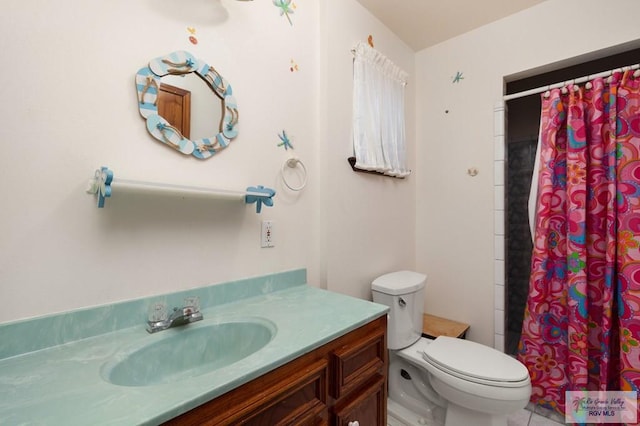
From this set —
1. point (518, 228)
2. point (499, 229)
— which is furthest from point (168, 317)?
point (518, 228)

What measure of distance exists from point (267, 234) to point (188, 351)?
551 mm

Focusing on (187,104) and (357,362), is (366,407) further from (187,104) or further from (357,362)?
(187,104)

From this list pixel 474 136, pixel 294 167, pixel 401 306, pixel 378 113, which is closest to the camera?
pixel 294 167

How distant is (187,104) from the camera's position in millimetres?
1052

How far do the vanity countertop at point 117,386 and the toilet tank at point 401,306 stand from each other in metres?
0.60

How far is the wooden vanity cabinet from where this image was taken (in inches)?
24.1

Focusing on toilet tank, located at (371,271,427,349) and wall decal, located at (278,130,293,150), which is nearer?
wall decal, located at (278,130,293,150)

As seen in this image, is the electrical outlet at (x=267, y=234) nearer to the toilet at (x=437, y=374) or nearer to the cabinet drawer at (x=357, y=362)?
the cabinet drawer at (x=357, y=362)

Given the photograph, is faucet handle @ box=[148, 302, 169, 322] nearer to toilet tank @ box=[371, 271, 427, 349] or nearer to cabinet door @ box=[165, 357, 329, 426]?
cabinet door @ box=[165, 357, 329, 426]

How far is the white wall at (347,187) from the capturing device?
152cm

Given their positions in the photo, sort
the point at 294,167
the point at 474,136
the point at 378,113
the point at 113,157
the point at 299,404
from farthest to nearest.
Result: the point at 474,136
the point at 378,113
the point at 294,167
the point at 113,157
the point at 299,404

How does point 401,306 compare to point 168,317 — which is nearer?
point 168,317

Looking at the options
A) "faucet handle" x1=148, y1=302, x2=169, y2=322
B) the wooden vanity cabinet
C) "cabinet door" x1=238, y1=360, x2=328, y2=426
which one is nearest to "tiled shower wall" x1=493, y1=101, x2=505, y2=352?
the wooden vanity cabinet

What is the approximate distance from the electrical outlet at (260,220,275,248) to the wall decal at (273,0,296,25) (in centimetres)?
101
